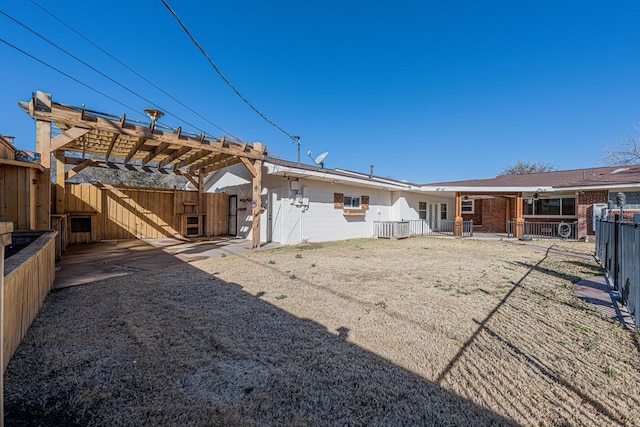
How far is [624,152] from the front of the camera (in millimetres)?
19500

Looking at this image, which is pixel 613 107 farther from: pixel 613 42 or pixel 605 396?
pixel 605 396

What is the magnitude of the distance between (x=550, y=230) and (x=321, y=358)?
17726 millimetres

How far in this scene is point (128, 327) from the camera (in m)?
2.97

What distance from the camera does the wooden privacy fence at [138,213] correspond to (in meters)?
9.46

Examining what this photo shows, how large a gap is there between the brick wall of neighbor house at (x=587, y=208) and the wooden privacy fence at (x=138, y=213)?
17.3m

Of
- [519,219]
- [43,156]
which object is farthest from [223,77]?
[519,219]

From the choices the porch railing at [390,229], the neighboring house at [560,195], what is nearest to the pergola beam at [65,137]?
the porch railing at [390,229]

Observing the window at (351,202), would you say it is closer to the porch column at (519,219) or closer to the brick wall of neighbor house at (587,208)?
the porch column at (519,219)

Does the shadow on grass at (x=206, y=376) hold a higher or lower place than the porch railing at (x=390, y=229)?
lower

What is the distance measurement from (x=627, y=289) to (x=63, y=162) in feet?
45.2

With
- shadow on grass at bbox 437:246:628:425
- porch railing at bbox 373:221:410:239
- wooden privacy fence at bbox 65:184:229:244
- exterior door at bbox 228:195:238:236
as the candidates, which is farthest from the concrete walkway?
porch railing at bbox 373:221:410:239

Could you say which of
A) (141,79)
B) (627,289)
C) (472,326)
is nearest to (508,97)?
(627,289)

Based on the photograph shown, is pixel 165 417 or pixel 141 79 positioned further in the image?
pixel 141 79

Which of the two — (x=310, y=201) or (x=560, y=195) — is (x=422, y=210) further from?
(x=310, y=201)
